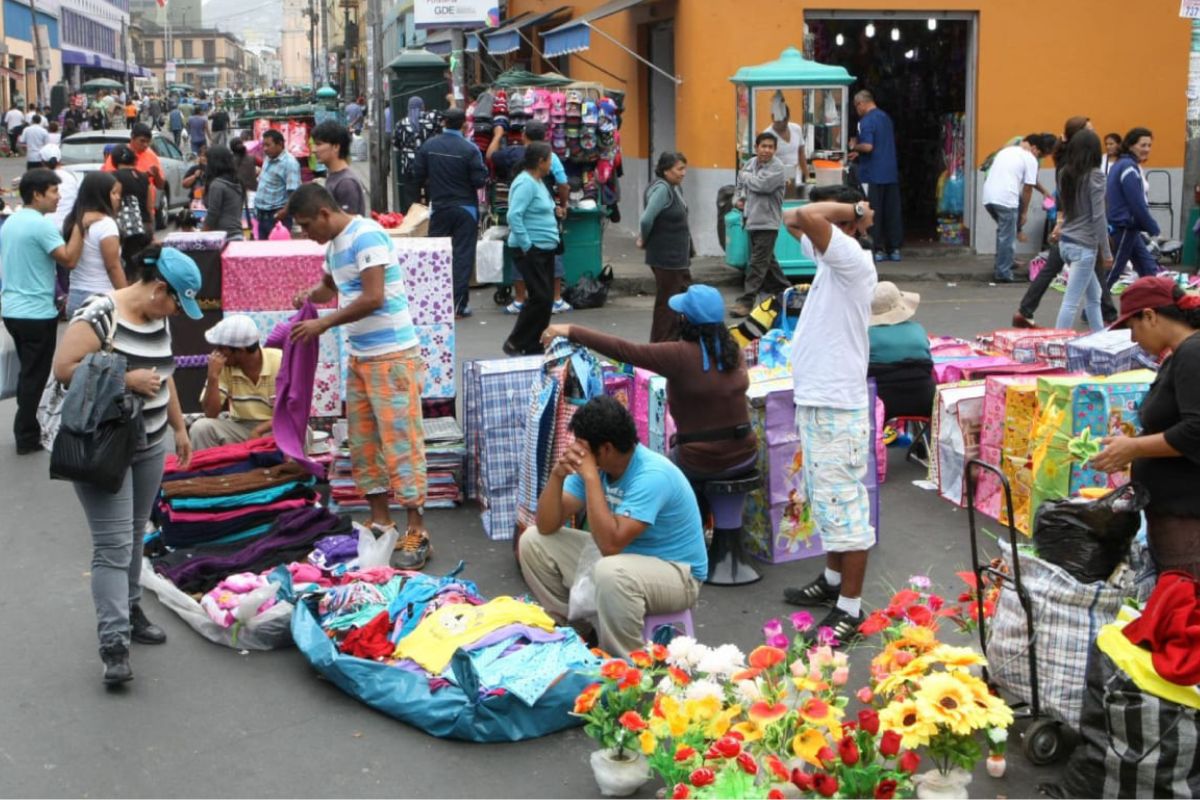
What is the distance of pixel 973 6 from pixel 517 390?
38.7ft

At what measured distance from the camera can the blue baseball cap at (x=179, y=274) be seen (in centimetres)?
567

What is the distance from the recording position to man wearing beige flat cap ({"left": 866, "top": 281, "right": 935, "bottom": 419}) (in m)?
8.23

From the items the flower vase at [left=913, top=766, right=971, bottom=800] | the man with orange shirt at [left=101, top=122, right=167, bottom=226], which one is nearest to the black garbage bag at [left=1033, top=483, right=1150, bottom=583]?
the flower vase at [left=913, top=766, right=971, bottom=800]

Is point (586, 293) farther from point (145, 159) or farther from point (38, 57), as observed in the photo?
point (38, 57)

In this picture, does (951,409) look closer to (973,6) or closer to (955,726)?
(955,726)

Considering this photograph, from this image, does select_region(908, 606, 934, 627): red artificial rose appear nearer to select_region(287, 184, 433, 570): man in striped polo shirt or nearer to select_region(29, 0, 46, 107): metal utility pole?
select_region(287, 184, 433, 570): man in striped polo shirt

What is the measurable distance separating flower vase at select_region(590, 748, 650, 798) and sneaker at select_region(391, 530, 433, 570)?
2404mm

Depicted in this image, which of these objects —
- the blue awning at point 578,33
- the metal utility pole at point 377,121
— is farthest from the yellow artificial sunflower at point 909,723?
the metal utility pole at point 377,121

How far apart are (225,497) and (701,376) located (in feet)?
8.21

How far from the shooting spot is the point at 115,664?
550 cm

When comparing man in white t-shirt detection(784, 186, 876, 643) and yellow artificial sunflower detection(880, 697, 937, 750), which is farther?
man in white t-shirt detection(784, 186, 876, 643)

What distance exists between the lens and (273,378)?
796 centimetres

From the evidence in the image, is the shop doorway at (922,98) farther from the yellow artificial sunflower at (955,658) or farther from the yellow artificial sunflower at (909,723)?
the yellow artificial sunflower at (909,723)

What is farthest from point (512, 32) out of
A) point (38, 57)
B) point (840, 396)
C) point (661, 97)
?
point (38, 57)
